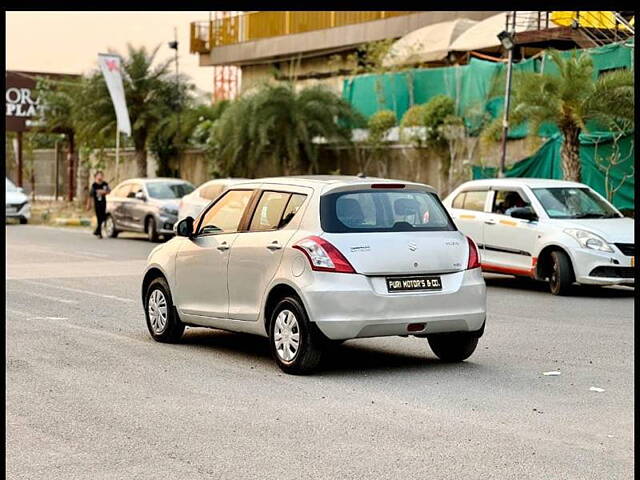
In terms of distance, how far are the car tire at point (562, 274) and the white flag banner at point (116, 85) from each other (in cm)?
2035

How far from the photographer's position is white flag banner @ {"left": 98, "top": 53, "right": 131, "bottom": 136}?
34688mm

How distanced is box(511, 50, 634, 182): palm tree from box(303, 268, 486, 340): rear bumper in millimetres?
13787

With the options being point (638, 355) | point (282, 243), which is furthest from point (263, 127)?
point (638, 355)

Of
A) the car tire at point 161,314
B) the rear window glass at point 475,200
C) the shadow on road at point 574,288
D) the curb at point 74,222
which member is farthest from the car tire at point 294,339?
the curb at point 74,222

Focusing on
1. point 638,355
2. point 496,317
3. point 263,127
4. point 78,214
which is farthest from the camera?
point 78,214

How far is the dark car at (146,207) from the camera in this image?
2784 centimetres

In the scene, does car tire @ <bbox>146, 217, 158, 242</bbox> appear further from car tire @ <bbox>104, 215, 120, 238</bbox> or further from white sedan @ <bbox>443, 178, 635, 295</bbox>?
white sedan @ <bbox>443, 178, 635, 295</bbox>

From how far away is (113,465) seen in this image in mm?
6535

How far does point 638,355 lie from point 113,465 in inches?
115

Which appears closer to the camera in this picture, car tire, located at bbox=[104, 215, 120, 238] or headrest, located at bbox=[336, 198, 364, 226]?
headrest, located at bbox=[336, 198, 364, 226]

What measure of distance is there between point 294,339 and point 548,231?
8.01m

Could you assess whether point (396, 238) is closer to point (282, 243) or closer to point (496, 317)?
point (282, 243)

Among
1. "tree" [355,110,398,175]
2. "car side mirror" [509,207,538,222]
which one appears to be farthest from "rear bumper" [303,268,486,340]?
"tree" [355,110,398,175]

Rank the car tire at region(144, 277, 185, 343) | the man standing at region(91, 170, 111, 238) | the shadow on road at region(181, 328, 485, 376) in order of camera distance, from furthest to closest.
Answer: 1. the man standing at region(91, 170, 111, 238)
2. the car tire at region(144, 277, 185, 343)
3. the shadow on road at region(181, 328, 485, 376)
